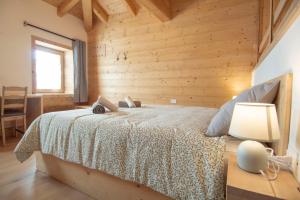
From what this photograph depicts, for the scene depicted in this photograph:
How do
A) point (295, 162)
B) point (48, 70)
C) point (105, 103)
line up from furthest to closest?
point (48, 70) < point (105, 103) < point (295, 162)

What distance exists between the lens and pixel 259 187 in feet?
2.28

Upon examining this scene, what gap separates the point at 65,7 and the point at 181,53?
9.48 ft

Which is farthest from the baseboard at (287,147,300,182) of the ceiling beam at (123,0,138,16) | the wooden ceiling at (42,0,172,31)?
the ceiling beam at (123,0,138,16)

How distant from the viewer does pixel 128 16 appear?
436cm

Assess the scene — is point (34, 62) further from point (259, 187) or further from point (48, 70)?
point (259, 187)

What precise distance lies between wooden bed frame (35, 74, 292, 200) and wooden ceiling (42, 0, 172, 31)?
308 centimetres

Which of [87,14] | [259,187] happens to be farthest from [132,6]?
[259,187]

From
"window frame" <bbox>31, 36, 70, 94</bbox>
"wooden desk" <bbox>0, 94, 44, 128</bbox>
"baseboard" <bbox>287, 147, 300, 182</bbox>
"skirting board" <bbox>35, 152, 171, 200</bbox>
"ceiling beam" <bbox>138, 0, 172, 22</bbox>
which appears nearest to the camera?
"baseboard" <bbox>287, 147, 300, 182</bbox>

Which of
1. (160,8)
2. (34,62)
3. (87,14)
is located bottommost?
(34,62)

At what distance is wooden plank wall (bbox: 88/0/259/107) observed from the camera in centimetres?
323

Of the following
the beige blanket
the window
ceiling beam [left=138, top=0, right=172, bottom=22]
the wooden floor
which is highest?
ceiling beam [left=138, top=0, right=172, bottom=22]

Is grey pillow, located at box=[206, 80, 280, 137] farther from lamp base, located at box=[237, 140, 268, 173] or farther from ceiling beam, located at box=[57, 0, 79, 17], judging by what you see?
ceiling beam, located at box=[57, 0, 79, 17]

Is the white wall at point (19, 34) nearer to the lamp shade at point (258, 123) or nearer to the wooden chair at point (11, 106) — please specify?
the wooden chair at point (11, 106)

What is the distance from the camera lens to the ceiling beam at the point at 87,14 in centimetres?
423
